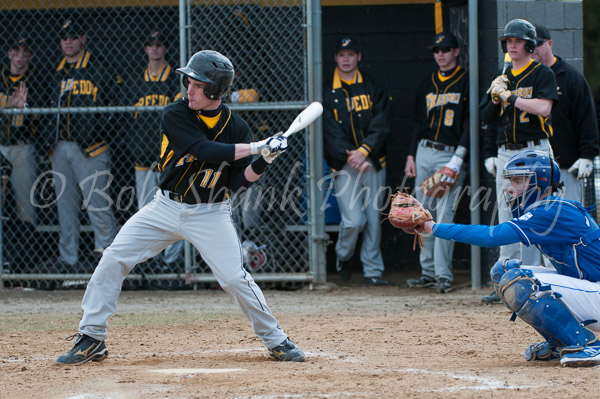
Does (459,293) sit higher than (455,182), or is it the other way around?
(455,182)

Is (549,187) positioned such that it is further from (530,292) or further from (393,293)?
(393,293)

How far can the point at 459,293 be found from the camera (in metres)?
7.65

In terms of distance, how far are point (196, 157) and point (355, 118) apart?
3748 millimetres

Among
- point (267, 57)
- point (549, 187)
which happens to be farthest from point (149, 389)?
point (267, 57)

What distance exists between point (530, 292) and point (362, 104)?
13.6 feet

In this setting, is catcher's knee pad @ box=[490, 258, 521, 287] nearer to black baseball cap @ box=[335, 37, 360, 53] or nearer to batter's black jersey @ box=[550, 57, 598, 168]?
batter's black jersey @ box=[550, 57, 598, 168]

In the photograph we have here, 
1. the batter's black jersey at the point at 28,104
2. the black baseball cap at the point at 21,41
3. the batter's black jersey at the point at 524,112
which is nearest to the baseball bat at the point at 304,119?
the batter's black jersey at the point at 524,112

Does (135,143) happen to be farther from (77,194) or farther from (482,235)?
(482,235)

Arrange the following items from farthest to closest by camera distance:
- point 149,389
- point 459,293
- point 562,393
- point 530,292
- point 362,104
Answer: point 362,104
point 459,293
point 530,292
point 149,389
point 562,393

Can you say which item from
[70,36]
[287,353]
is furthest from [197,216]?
[70,36]

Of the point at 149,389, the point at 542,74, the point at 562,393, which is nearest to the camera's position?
the point at 562,393

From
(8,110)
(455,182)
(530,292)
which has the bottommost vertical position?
(530,292)

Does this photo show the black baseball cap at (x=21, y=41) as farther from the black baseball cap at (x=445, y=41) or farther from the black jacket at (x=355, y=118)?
the black baseball cap at (x=445, y=41)

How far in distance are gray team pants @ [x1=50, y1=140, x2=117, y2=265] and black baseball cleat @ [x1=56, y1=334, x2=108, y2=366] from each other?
349cm
